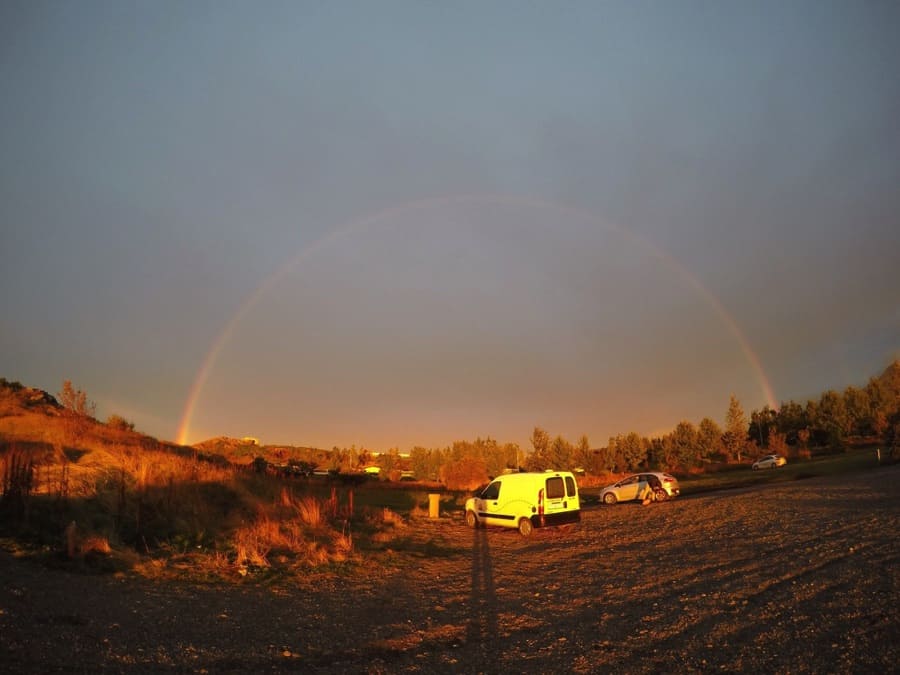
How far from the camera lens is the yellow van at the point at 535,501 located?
1880 centimetres

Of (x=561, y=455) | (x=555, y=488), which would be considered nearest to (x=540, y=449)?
(x=561, y=455)

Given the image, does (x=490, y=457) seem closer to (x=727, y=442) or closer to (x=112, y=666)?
(x=727, y=442)

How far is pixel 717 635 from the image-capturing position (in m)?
7.59

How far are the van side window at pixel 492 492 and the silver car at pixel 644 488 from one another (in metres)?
12.8

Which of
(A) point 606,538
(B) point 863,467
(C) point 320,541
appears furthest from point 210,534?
(B) point 863,467

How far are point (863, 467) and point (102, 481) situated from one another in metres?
42.6

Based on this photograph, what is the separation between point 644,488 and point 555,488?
14073 mm

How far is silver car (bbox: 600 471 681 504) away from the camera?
30938 millimetres

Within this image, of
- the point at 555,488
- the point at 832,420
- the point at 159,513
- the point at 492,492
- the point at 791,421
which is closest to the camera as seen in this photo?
the point at 159,513

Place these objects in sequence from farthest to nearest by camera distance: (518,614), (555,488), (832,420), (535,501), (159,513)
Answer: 1. (832,420)
2. (555,488)
3. (535,501)
4. (159,513)
5. (518,614)

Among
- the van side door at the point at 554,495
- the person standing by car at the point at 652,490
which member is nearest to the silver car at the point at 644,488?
the person standing by car at the point at 652,490

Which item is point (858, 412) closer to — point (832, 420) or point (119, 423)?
point (832, 420)

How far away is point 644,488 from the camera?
3103cm

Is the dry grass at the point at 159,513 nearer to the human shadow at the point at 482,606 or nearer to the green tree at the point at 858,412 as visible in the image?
the human shadow at the point at 482,606
